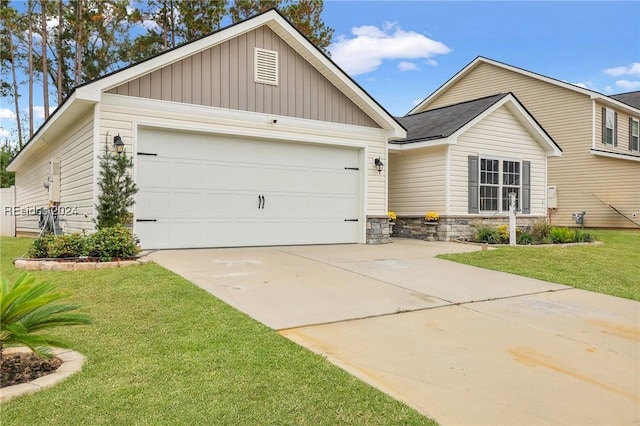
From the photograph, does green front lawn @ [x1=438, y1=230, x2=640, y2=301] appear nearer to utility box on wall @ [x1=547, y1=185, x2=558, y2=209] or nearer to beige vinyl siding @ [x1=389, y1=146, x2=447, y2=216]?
beige vinyl siding @ [x1=389, y1=146, x2=447, y2=216]

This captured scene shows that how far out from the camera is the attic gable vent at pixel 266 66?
9625 mm

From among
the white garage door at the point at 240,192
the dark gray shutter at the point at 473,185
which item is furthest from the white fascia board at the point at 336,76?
the dark gray shutter at the point at 473,185

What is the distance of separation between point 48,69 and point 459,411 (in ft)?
91.9

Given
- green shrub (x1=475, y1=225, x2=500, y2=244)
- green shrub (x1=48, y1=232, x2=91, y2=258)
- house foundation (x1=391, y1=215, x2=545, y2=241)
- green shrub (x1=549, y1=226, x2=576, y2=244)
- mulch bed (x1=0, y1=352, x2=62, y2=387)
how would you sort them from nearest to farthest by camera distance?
mulch bed (x1=0, y1=352, x2=62, y2=387) → green shrub (x1=48, y1=232, x2=91, y2=258) → green shrub (x1=549, y1=226, x2=576, y2=244) → green shrub (x1=475, y1=225, x2=500, y2=244) → house foundation (x1=391, y1=215, x2=545, y2=241)

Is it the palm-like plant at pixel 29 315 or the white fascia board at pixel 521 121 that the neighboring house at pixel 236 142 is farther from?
the palm-like plant at pixel 29 315

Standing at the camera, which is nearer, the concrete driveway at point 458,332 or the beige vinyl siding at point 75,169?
the concrete driveway at point 458,332

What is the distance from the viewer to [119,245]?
714 cm

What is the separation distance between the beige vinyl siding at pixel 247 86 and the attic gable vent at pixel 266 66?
4.0 inches

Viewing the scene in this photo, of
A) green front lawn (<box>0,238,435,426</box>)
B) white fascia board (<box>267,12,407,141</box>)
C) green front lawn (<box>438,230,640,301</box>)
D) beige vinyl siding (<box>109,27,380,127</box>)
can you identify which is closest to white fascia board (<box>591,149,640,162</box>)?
green front lawn (<box>438,230,640,301</box>)

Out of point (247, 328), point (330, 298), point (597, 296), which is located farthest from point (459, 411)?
A: point (597, 296)

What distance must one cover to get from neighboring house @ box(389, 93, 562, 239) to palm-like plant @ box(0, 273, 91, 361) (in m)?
10.4

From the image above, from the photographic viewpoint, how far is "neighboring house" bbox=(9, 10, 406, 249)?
27.9ft

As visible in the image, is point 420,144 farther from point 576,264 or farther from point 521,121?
point 576,264

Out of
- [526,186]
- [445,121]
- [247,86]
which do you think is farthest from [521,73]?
[247,86]
